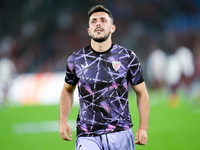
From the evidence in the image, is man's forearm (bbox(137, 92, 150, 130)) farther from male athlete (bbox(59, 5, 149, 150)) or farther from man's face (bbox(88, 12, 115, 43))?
man's face (bbox(88, 12, 115, 43))

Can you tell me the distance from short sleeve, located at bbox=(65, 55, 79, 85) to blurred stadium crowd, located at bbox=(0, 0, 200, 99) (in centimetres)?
1810

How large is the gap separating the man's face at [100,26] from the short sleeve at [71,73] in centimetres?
33

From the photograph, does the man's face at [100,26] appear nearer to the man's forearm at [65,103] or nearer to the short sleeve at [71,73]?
the short sleeve at [71,73]

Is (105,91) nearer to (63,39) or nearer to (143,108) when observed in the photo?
(143,108)

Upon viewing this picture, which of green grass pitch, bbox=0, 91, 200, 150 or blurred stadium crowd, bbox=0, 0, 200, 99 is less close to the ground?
blurred stadium crowd, bbox=0, 0, 200, 99

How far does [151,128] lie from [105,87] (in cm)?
716

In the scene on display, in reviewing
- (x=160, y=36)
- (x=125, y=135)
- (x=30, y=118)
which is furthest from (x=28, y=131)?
(x=160, y=36)

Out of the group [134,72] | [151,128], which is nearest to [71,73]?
[134,72]

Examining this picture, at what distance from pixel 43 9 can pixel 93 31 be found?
74.1ft

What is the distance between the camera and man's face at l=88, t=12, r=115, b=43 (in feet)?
13.9

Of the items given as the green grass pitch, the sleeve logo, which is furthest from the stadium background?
the sleeve logo

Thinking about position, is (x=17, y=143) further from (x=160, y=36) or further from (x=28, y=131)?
(x=160, y=36)

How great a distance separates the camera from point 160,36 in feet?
82.4

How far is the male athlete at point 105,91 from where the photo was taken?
4137 millimetres
